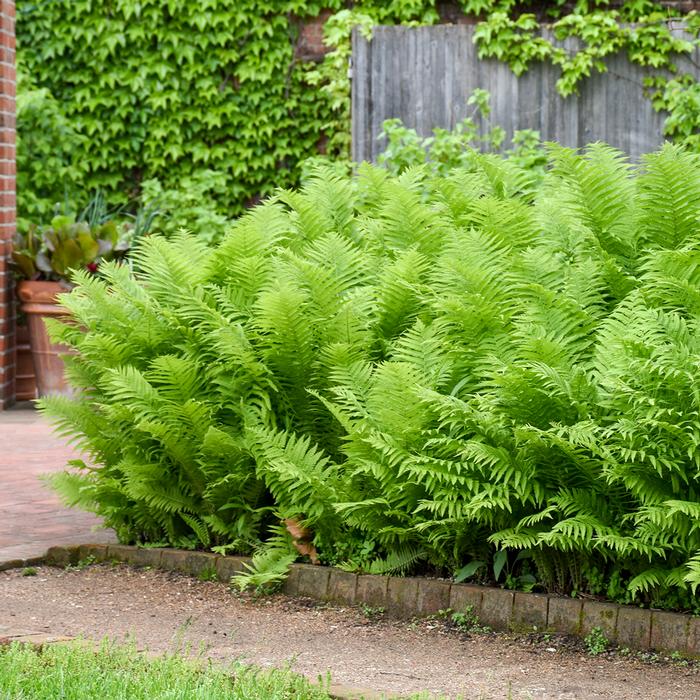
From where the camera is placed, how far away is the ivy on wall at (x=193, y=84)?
1302cm

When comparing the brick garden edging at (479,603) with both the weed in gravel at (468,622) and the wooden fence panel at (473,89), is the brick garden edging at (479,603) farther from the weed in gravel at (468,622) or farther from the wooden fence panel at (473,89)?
the wooden fence panel at (473,89)

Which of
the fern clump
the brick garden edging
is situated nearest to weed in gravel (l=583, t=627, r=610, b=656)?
the brick garden edging

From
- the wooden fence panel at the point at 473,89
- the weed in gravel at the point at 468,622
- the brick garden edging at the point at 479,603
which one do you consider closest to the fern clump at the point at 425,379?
the brick garden edging at the point at 479,603

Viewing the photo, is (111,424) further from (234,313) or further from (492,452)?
(492,452)

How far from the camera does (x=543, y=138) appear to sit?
38.7ft

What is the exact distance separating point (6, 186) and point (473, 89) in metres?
4.56

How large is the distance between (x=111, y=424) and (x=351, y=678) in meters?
1.90

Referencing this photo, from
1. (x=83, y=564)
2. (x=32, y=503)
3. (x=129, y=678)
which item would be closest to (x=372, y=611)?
(x=129, y=678)

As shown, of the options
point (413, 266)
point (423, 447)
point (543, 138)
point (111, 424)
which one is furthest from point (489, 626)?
point (543, 138)

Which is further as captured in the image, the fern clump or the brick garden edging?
the fern clump

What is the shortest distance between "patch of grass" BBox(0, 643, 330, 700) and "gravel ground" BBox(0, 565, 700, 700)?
0.68 feet

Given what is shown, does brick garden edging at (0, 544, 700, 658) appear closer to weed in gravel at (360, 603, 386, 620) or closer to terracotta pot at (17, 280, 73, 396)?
weed in gravel at (360, 603, 386, 620)

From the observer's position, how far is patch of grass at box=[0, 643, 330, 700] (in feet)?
10.7

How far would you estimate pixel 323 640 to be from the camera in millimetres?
4047
